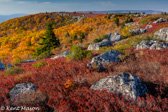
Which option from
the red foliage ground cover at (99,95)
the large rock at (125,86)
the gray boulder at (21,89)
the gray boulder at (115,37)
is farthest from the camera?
the gray boulder at (115,37)

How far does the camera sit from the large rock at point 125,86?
3280 mm

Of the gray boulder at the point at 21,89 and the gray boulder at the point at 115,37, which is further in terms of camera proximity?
the gray boulder at the point at 115,37

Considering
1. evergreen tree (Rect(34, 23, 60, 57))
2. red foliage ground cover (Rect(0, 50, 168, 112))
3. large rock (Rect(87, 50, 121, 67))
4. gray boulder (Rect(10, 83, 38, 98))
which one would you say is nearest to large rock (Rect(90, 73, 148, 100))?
red foliage ground cover (Rect(0, 50, 168, 112))

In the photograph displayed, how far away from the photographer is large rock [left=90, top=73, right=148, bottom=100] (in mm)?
3280

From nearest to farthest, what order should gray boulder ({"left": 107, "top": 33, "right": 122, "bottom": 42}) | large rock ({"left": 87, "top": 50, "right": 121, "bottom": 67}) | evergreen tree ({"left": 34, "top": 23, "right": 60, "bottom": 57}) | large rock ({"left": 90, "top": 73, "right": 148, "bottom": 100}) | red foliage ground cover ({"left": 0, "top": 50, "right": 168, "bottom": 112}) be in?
red foliage ground cover ({"left": 0, "top": 50, "right": 168, "bottom": 112})
large rock ({"left": 90, "top": 73, "right": 148, "bottom": 100})
large rock ({"left": 87, "top": 50, "right": 121, "bottom": 67})
gray boulder ({"left": 107, "top": 33, "right": 122, "bottom": 42})
evergreen tree ({"left": 34, "top": 23, "right": 60, "bottom": 57})

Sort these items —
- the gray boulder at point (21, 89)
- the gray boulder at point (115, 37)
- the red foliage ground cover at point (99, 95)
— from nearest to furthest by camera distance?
the red foliage ground cover at point (99, 95), the gray boulder at point (21, 89), the gray boulder at point (115, 37)

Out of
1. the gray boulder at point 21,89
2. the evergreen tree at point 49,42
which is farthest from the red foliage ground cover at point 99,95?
the evergreen tree at point 49,42

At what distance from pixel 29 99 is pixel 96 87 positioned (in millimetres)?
2313

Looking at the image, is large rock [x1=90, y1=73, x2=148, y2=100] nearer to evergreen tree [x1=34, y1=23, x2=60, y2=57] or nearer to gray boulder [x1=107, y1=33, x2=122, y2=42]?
gray boulder [x1=107, y1=33, x2=122, y2=42]

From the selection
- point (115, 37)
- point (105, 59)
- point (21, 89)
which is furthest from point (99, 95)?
point (115, 37)

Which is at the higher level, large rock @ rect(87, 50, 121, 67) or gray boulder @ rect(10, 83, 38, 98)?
large rock @ rect(87, 50, 121, 67)

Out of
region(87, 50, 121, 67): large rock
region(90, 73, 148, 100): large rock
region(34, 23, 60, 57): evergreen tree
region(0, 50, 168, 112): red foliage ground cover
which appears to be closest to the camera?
region(0, 50, 168, 112): red foliage ground cover

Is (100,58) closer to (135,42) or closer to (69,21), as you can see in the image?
(135,42)

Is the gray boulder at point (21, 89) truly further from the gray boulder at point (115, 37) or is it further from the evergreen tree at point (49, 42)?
the evergreen tree at point (49, 42)
